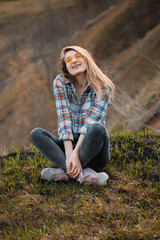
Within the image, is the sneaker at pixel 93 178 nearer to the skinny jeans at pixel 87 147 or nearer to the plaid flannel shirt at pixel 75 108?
the skinny jeans at pixel 87 147

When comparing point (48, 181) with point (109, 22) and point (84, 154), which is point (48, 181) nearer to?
point (84, 154)

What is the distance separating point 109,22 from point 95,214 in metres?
15.6

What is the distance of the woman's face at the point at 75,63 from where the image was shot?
238 cm

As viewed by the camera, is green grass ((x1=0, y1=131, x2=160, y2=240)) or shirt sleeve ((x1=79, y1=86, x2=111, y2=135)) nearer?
green grass ((x1=0, y1=131, x2=160, y2=240))

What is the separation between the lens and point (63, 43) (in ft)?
56.2

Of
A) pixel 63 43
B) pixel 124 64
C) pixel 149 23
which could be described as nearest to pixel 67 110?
pixel 124 64

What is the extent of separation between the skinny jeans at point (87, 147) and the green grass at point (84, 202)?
0.16 m

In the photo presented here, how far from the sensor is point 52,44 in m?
17.5

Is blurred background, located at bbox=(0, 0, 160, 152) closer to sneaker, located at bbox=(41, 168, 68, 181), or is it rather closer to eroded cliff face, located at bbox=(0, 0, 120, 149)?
eroded cliff face, located at bbox=(0, 0, 120, 149)

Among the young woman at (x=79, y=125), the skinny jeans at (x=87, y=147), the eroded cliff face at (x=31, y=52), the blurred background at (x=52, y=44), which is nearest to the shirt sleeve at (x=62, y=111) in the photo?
the young woman at (x=79, y=125)

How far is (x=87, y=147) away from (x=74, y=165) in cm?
16

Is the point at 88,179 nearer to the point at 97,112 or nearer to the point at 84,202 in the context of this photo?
the point at 84,202

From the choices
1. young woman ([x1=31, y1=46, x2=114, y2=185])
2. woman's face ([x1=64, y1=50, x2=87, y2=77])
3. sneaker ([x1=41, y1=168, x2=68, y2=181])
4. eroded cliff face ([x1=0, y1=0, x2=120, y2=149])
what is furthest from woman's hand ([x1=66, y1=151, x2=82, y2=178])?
eroded cliff face ([x1=0, y1=0, x2=120, y2=149])

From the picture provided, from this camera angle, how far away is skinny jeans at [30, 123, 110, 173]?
2074mm
